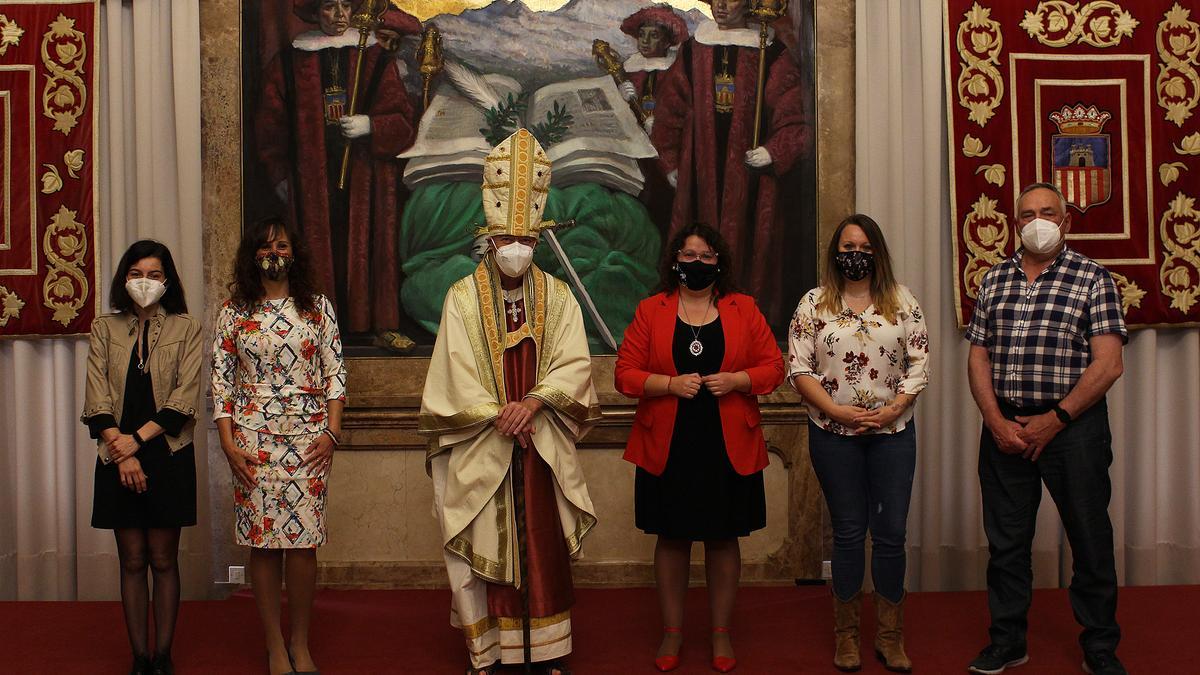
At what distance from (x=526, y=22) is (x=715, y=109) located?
1.07m

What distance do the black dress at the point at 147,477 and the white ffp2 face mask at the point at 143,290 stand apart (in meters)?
0.21

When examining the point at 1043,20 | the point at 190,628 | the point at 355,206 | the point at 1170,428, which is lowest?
the point at 190,628

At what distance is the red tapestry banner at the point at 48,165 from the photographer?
16.8 feet

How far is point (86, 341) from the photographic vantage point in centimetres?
525

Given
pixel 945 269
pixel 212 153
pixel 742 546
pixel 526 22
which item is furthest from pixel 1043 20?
pixel 212 153

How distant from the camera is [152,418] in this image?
12.3ft

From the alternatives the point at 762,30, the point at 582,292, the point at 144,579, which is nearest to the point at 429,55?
the point at 582,292

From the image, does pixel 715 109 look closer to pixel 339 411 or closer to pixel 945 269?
pixel 945 269

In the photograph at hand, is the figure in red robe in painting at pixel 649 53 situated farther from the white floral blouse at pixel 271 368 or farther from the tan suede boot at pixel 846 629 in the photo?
the tan suede boot at pixel 846 629

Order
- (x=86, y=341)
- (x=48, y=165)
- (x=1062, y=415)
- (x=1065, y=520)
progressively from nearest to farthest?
(x=1062, y=415) → (x=1065, y=520) → (x=48, y=165) → (x=86, y=341)

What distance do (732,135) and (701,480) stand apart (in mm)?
2165

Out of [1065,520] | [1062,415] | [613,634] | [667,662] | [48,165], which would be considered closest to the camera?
[1062,415]

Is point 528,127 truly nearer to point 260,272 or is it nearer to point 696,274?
point 696,274

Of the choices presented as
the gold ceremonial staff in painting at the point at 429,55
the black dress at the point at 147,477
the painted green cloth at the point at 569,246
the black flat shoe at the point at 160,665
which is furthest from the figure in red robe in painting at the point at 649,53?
the black flat shoe at the point at 160,665
